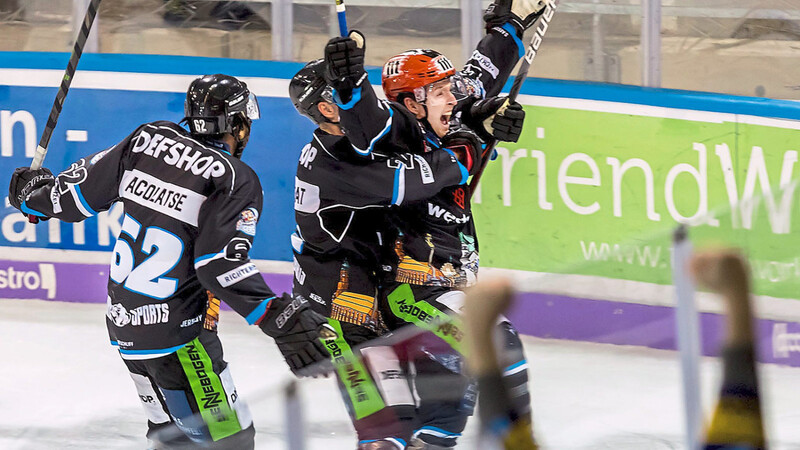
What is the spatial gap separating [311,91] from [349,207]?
0.41m

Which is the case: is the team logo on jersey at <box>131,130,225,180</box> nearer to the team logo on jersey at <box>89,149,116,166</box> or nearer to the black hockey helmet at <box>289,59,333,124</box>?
the team logo on jersey at <box>89,149,116,166</box>

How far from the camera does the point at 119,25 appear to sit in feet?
18.5

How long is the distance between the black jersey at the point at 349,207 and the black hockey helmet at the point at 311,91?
11 centimetres

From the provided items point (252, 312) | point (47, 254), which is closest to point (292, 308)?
point (252, 312)

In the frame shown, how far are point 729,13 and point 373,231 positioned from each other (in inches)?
80.9

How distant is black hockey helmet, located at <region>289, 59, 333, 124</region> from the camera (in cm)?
351

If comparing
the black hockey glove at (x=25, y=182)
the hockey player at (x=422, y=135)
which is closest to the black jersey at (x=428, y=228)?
the hockey player at (x=422, y=135)

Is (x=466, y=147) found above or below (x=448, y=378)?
below

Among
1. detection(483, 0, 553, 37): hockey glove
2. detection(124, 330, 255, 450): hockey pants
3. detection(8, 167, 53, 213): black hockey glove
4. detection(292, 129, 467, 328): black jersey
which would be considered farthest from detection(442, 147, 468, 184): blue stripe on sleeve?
detection(8, 167, 53, 213): black hockey glove

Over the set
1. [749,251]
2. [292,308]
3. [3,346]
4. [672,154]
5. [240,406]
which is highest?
[749,251]

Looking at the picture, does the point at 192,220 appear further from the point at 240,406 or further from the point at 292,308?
the point at 240,406

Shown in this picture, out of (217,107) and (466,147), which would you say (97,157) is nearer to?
(217,107)

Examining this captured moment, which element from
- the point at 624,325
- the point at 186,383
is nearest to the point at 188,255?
the point at 186,383

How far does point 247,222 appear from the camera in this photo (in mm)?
3104
